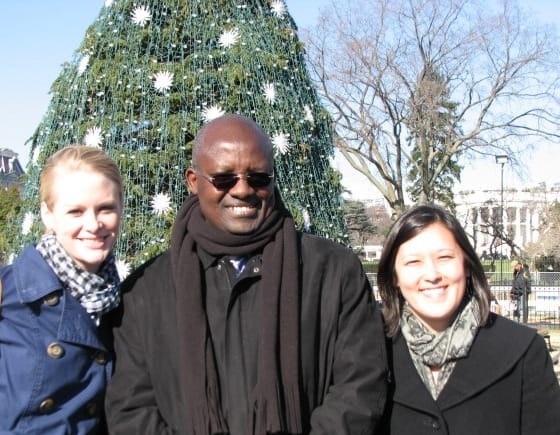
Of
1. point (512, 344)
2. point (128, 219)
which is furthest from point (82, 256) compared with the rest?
point (128, 219)

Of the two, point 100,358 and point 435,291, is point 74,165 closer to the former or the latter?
point 100,358

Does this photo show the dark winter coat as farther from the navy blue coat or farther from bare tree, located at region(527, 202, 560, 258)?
bare tree, located at region(527, 202, 560, 258)

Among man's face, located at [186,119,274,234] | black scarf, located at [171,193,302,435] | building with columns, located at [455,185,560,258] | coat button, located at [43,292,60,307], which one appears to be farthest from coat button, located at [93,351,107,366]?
building with columns, located at [455,185,560,258]

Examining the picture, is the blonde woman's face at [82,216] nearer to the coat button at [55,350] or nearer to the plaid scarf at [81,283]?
the plaid scarf at [81,283]

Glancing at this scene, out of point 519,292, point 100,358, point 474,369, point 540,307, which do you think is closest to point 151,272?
point 100,358

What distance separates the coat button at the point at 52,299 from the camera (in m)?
2.07

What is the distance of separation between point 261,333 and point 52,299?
70 centimetres

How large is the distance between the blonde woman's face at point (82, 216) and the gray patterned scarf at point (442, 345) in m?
1.12

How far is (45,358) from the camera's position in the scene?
2020 mm

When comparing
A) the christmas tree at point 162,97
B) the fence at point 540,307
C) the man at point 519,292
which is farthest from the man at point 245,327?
the man at point 519,292

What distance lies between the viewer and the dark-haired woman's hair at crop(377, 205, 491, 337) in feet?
7.31

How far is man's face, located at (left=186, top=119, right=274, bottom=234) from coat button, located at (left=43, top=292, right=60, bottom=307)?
0.57 metres

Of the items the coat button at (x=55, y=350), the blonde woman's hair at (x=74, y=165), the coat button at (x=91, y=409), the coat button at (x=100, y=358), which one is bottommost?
the coat button at (x=91, y=409)

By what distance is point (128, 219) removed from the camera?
4.01 m
